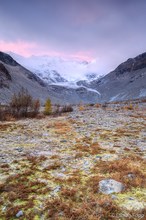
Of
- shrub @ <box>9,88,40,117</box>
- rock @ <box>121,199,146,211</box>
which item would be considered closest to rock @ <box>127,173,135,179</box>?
rock @ <box>121,199,146,211</box>

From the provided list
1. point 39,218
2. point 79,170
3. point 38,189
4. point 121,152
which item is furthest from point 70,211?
point 121,152

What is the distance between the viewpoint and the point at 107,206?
5.23m

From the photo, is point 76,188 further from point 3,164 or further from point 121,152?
point 121,152

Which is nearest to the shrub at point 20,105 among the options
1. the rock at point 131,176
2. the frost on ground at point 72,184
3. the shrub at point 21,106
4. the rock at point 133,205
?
the shrub at point 21,106

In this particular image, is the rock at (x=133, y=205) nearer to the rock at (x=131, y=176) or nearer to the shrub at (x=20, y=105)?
the rock at (x=131, y=176)

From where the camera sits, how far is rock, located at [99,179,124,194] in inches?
243

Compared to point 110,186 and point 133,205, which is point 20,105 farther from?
point 133,205

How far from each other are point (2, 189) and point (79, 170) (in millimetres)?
3380

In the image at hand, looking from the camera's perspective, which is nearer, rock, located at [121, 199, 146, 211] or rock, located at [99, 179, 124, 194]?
rock, located at [121, 199, 146, 211]

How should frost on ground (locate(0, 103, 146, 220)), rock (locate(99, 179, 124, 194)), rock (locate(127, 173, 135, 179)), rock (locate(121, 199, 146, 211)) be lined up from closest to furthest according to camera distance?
1. frost on ground (locate(0, 103, 146, 220))
2. rock (locate(121, 199, 146, 211))
3. rock (locate(99, 179, 124, 194))
4. rock (locate(127, 173, 135, 179))

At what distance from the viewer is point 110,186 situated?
6480 millimetres

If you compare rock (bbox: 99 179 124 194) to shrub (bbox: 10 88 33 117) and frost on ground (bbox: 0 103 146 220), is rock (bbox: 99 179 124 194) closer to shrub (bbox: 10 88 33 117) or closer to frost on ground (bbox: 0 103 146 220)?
frost on ground (bbox: 0 103 146 220)

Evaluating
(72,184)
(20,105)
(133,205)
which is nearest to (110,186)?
(133,205)

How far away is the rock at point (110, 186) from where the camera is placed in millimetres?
6172
